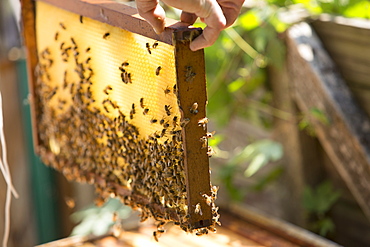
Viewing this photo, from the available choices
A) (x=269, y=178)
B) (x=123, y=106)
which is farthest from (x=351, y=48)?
(x=123, y=106)

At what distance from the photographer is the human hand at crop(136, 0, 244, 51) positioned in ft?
3.95

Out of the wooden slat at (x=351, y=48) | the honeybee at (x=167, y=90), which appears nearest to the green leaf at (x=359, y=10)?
the wooden slat at (x=351, y=48)

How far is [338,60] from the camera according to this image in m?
2.41

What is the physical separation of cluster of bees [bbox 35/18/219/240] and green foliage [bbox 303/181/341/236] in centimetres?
109

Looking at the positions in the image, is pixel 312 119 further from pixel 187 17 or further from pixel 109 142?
pixel 187 17

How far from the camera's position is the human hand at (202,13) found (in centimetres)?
120

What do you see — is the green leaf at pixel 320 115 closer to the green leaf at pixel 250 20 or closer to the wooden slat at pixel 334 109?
the wooden slat at pixel 334 109

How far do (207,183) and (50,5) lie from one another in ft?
3.19

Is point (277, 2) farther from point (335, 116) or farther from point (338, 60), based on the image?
point (335, 116)

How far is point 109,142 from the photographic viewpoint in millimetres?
1785

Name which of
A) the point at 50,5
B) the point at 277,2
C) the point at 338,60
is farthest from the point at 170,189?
the point at 277,2

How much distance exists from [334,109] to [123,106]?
101cm

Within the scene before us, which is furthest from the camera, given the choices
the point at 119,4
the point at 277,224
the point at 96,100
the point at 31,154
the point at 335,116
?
the point at 31,154

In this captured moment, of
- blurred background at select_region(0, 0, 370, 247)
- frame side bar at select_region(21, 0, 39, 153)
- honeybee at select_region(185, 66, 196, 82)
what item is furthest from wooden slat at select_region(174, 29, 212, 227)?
frame side bar at select_region(21, 0, 39, 153)
